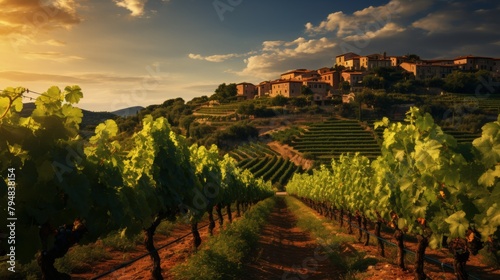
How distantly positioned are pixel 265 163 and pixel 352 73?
71742mm

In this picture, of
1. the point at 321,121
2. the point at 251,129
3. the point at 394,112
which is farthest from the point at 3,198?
the point at 394,112

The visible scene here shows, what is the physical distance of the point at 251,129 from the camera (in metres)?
93.4

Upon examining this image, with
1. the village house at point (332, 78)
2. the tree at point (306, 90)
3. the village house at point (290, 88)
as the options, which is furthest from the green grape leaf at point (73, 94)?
the village house at point (332, 78)

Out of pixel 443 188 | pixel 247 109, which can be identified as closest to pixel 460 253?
pixel 443 188

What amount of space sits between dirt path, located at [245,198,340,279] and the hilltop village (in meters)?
102

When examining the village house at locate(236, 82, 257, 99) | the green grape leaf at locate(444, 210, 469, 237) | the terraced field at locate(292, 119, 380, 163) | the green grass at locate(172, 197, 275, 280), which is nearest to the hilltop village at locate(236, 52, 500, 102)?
the village house at locate(236, 82, 257, 99)

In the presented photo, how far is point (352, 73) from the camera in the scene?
130 metres

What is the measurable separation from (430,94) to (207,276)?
13175cm

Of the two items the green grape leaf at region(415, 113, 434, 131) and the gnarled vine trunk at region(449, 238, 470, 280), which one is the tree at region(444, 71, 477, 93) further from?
the gnarled vine trunk at region(449, 238, 470, 280)

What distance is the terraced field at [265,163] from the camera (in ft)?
212

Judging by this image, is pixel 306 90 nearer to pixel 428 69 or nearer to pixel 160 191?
pixel 428 69

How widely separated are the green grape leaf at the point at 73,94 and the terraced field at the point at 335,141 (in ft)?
216

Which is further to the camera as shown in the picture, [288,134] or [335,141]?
[288,134]

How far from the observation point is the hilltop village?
127 meters
